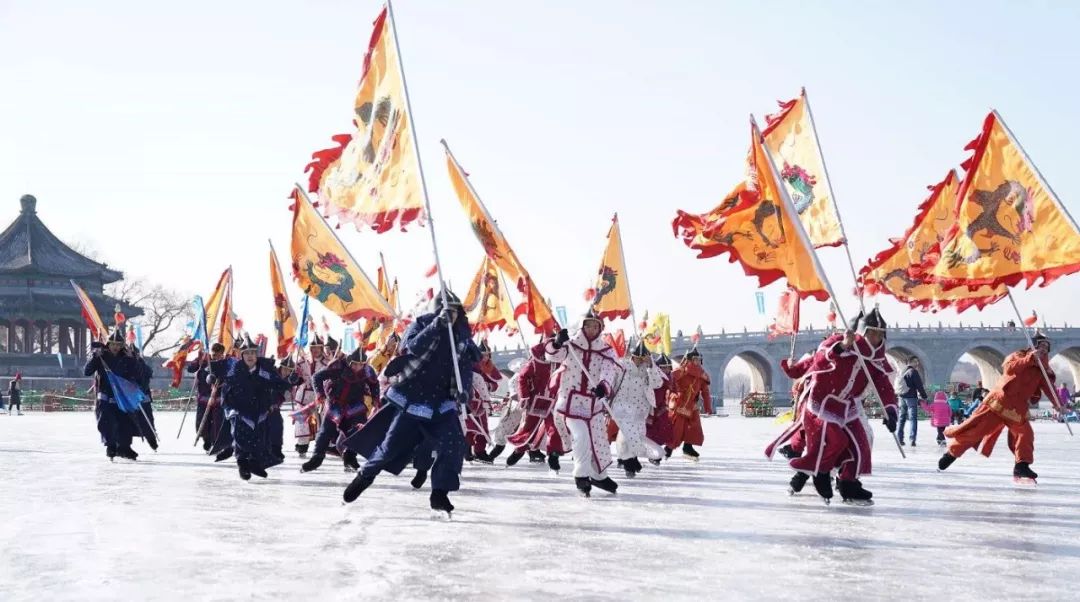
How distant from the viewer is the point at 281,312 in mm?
17828

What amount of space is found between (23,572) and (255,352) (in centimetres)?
656

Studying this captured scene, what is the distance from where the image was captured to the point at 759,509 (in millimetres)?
8984

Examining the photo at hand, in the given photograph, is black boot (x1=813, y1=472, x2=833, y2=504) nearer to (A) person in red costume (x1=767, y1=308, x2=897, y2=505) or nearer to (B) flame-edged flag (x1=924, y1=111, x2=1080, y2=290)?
(A) person in red costume (x1=767, y1=308, x2=897, y2=505)

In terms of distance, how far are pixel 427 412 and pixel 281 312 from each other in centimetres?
995

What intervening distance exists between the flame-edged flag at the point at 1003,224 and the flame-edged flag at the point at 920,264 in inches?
12.1

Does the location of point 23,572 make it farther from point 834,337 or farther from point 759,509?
point 834,337

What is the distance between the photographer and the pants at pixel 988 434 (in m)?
11.1

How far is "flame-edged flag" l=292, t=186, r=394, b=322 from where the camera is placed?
42.9 feet

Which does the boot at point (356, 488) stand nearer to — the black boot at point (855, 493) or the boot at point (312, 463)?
the black boot at point (855, 493)

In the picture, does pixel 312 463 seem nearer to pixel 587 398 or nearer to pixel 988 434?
pixel 587 398

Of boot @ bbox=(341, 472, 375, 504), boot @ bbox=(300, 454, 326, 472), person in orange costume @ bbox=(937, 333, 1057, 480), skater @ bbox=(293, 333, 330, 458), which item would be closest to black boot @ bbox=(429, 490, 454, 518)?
boot @ bbox=(341, 472, 375, 504)

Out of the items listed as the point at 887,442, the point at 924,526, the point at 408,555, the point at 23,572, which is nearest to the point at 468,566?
the point at 408,555

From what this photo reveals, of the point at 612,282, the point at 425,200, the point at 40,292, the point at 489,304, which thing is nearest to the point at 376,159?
the point at 425,200

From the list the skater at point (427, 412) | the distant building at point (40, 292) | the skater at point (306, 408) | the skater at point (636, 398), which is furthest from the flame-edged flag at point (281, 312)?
the distant building at point (40, 292)
